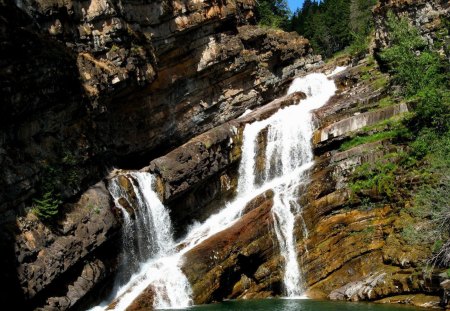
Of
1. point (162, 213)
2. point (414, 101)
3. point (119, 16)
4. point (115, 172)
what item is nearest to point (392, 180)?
point (414, 101)

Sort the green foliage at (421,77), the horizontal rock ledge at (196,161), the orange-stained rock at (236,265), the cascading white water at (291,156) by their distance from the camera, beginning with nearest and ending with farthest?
1. the orange-stained rock at (236,265)
2. the cascading white water at (291,156)
3. the green foliage at (421,77)
4. the horizontal rock ledge at (196,161)

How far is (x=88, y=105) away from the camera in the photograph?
31.2m

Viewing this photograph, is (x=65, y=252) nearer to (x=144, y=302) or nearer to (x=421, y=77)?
(x=144, y=302)

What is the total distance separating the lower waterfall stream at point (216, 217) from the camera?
89.3ft

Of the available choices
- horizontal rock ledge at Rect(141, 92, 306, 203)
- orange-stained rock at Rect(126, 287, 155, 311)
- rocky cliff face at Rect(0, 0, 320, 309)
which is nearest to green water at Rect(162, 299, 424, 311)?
orange-stained rock at Rect(126, 287, 155, 311)

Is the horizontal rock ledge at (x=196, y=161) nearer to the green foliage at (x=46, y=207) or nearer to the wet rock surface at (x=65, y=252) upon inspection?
the wet rock surface at (x=65, y=252)

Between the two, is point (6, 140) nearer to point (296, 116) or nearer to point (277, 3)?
point (296, 116)

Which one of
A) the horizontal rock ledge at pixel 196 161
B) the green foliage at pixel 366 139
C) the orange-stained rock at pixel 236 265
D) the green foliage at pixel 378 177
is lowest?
the orange-stained rock at pixel 236 265

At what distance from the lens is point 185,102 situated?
1624 inches

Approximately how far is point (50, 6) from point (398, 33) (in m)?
23.7

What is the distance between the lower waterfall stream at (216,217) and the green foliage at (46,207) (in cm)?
466

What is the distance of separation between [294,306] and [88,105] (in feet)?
57.4

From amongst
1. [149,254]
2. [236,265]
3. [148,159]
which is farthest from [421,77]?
[149,254]

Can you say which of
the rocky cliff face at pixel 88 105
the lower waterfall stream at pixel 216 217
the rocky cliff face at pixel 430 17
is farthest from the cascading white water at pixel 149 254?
the rocky cliff face at pixel 430 17
